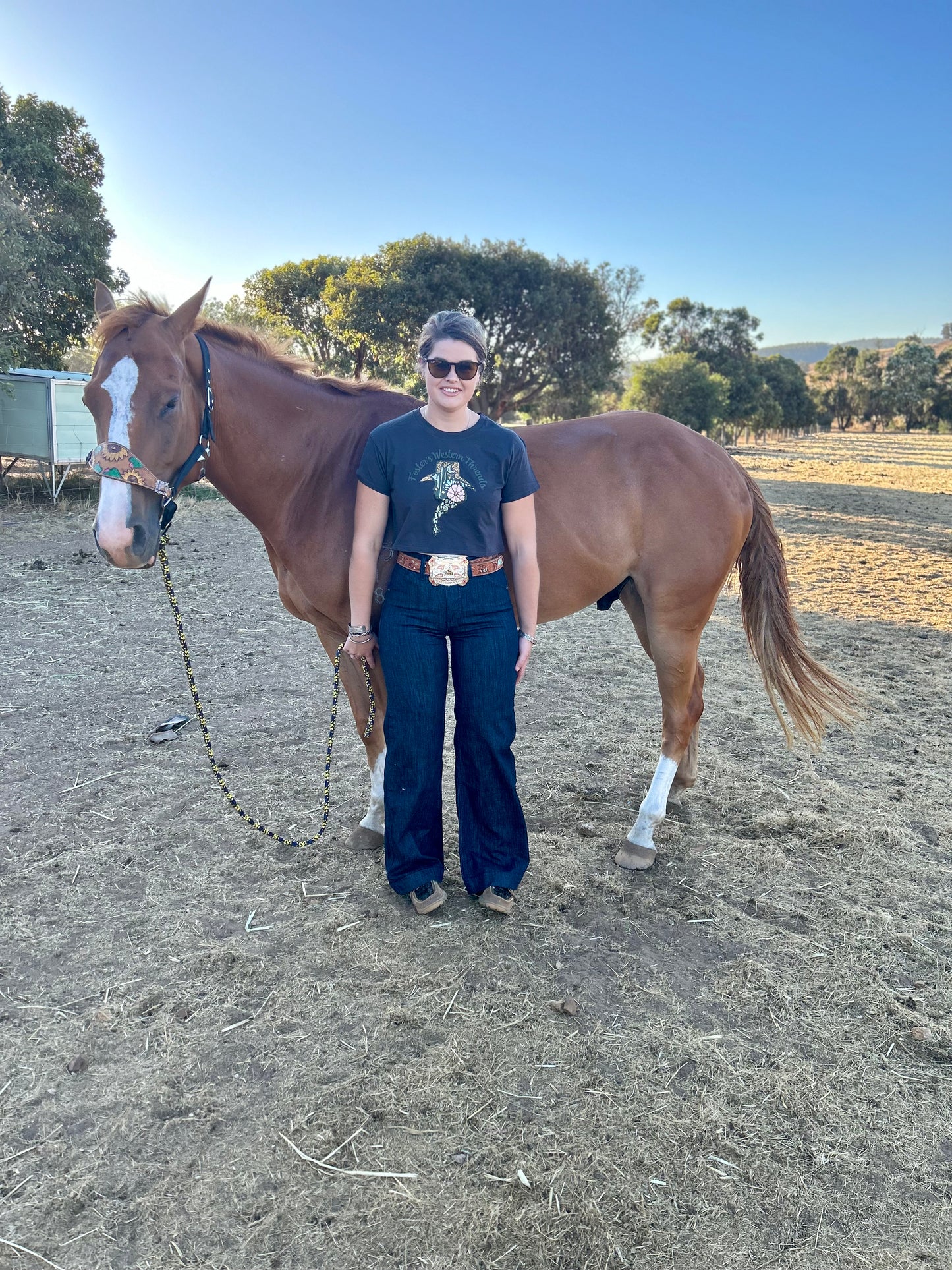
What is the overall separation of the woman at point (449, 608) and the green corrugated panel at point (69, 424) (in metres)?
12.0

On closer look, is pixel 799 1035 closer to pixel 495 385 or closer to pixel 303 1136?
pixel 303 1136

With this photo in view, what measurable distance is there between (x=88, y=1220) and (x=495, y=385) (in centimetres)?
2520

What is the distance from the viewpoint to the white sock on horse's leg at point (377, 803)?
3447 millimetres

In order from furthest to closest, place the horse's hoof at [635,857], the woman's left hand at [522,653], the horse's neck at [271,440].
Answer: the horse's hoof at [635,857]
the horse's neck at [271,440]
the woman's left hand at [522,653]

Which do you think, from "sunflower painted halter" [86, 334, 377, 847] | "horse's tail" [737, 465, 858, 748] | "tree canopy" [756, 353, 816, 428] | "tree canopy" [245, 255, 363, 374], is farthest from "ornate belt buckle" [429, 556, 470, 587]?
"tree canopy" [756, 353, 816, 428]

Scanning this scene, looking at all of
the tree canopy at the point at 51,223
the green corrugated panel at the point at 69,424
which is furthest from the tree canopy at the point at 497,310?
the green corrugated panel at the point at 69,424

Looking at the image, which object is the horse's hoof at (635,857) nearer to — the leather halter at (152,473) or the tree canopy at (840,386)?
the leather halter at (152,473)

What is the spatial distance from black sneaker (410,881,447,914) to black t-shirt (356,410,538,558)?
139 cm

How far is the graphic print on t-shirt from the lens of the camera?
2547mm

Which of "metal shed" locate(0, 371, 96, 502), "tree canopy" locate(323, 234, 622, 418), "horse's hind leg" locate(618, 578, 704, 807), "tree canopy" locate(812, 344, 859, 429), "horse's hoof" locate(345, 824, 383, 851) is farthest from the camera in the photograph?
"tree canopy" locate(812, 344, 859, 429)

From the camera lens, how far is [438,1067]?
216 centimetres

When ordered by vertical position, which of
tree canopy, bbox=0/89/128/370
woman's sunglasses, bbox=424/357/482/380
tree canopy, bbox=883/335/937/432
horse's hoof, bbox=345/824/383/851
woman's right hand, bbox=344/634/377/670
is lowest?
horse's hoof, bbox=345/824/383/851

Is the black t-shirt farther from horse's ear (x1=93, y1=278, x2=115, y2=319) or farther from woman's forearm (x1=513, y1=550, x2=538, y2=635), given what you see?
horse's ear (x1=93, y1=278, x2=115, y2=319)

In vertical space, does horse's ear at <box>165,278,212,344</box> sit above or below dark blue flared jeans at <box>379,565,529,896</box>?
above
